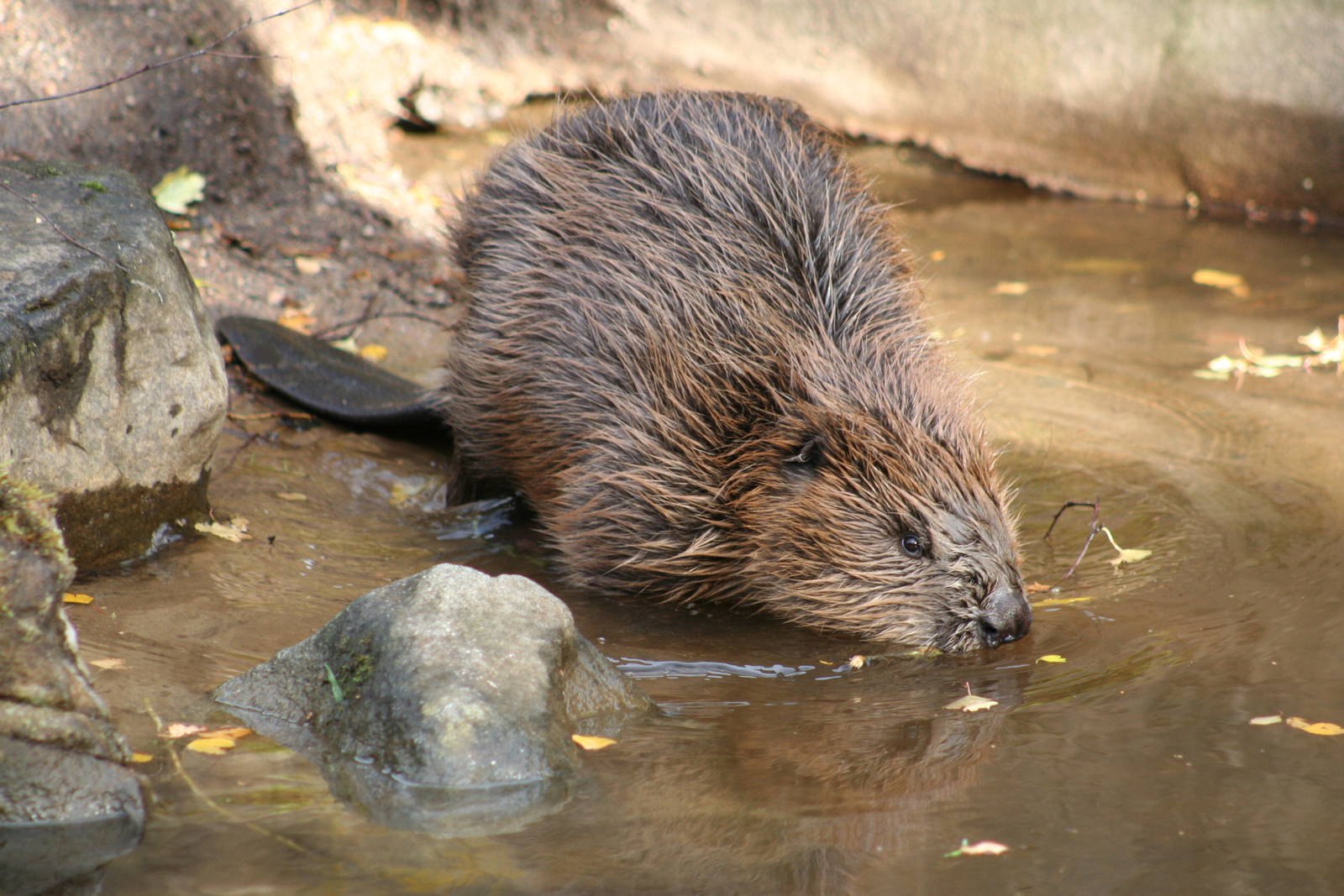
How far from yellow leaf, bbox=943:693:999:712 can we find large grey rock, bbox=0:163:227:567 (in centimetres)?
177

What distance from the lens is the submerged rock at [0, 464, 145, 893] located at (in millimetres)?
1903

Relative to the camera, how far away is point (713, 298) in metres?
3.17

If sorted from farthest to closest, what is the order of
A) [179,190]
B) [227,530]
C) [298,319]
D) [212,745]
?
[179,190]
[298,319]
[227,530]
[212,745]

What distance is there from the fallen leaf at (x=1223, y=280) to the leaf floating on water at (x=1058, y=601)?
108 inches

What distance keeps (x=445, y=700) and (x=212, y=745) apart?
38 centimetres

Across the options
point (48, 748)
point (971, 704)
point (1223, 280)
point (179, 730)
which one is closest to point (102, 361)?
point (179, 730)

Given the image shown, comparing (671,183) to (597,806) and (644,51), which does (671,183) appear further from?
(644,51)

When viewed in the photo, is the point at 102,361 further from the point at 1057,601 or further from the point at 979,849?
the point at 1057,601

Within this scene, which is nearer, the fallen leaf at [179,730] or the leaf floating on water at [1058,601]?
the fallen leaf at [179,730]

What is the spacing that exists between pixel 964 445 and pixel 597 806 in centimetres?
135

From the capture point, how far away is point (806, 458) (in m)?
2.97

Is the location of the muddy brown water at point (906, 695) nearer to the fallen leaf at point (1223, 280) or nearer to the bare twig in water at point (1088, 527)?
the bare twig in water at point (1088, 527)

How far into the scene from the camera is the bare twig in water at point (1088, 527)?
3.12 m

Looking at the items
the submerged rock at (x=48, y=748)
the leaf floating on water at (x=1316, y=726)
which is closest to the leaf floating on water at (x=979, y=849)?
the leaf floating on water at (x=1316, y=726)
